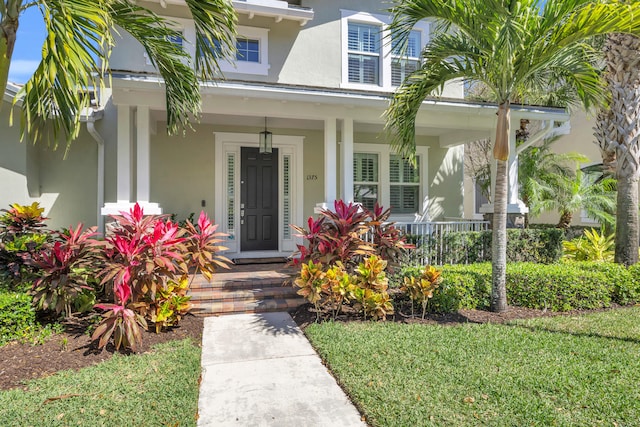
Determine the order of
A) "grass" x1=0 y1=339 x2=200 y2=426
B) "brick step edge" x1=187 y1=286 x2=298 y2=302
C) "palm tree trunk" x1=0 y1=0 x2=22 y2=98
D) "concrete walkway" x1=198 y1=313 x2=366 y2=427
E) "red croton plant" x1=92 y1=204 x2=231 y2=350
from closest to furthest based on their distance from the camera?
"grass" x1=0 y1=339 x2=200 y2=426, "concrete walkway" x1=198 y1=313 x2=366 y2=427, "palm tree trunk" x1=0 y1=0 x2=22 y2=98, "red croton plant" x1=92 y1=204 x2=231 y2=350, "brick step edge" x1=187 y1=286 x2=298 y2=302

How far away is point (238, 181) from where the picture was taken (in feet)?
28.1

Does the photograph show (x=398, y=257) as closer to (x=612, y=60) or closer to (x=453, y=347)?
(x=453, y=347)

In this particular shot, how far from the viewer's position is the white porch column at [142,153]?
6.25 m

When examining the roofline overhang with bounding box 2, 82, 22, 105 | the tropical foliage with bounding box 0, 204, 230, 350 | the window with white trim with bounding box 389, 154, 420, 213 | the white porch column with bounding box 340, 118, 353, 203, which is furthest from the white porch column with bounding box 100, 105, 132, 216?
the window with white trim with bounding box 389, 154, 420, 213

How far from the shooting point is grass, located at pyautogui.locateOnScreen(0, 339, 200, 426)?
9.17 ft

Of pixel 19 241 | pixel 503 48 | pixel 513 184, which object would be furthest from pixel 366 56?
pixel 19 241

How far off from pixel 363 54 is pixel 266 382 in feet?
25.2

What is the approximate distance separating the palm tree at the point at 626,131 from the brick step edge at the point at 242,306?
6.09 metres

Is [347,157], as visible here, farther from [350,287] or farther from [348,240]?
[350,287]

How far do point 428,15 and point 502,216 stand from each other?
307cm

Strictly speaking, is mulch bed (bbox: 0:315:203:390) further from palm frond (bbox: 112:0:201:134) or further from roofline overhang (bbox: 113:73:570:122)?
roofline overhang (bbox: 113:73:570:122)

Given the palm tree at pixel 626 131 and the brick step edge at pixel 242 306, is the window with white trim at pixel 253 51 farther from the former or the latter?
the palm tree at pixel 626 131

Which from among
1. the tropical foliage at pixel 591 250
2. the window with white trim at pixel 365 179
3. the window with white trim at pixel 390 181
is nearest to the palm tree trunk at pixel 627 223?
the tropical foliage at pixel 591 250

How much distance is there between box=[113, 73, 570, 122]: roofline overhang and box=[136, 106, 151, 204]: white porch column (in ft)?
1.62
